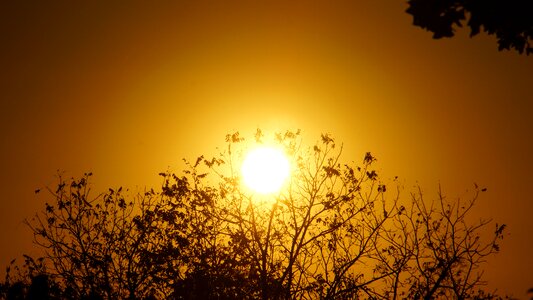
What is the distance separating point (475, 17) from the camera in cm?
727

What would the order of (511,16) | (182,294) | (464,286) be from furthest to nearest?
(182,294)
(464,286)
(511,16)

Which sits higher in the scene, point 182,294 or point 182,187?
point 182,187

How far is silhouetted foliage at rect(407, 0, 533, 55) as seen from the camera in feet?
23.4

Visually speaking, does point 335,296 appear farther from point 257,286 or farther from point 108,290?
point 108,290

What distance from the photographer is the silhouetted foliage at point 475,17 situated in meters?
7.13

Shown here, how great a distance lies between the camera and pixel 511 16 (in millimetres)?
7191

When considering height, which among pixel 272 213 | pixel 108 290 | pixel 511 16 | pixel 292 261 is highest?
pixel 272 213

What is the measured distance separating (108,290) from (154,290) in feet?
5.20

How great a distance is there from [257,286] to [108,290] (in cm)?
530

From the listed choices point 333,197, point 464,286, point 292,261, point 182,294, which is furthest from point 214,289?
point 464,286

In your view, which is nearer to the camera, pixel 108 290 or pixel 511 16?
Answer: pixel 511 16

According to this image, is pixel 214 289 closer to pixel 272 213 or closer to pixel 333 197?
pixel 272 213

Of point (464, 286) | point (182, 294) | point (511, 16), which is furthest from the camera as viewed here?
point (182, 294)

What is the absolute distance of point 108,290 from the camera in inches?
691
